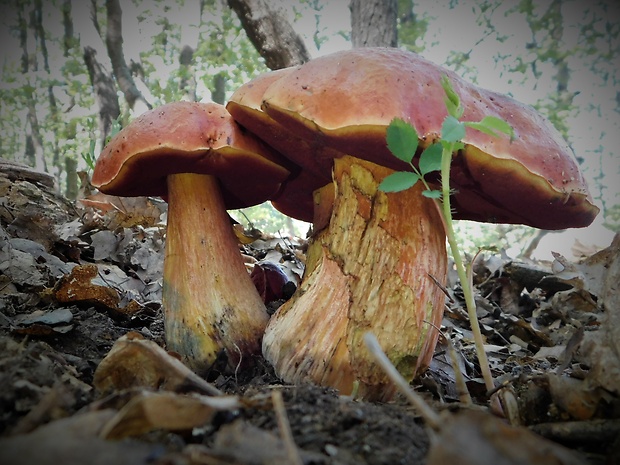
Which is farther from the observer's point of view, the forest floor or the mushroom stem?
the mushroom stem

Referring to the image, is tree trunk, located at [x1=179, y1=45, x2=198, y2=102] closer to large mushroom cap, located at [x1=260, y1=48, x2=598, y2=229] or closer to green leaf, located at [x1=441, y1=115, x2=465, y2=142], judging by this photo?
large mushroom cap, located at [x1=260, y1=48, x2=598, y2=229]

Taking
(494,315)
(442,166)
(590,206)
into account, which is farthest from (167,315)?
(494,315)

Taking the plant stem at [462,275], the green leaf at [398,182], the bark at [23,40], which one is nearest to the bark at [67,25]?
the bark at [23,40]

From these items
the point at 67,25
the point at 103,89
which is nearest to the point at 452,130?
the point at 103,89

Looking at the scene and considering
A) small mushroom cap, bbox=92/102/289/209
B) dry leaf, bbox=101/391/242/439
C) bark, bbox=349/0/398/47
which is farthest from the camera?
bark, bbox=349/0/398/47

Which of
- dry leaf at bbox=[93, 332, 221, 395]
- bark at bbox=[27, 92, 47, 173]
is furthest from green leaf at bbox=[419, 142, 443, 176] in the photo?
bark at bbox=[27, 92, 47, 173]

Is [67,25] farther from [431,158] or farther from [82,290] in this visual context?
[431,158]

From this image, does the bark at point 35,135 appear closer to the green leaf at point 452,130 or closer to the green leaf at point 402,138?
the green leaf at point 402,138
